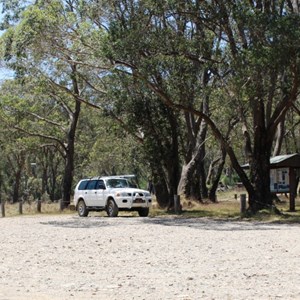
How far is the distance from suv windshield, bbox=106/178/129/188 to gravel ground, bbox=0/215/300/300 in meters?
10.2

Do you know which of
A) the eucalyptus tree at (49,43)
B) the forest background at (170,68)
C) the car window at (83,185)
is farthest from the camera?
the car window at (83,185)

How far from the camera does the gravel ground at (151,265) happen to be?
880 centimetres

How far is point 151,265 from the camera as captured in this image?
11609 millimetres

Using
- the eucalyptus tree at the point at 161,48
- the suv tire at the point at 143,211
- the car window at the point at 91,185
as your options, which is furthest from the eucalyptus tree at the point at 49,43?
the suv tire at the point at 143,211

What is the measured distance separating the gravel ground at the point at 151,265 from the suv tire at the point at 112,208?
364 inches

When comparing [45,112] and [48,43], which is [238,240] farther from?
[45,112]

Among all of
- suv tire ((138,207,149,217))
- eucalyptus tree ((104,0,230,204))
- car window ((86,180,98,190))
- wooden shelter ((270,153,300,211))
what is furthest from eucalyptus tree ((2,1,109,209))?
wooden shelter ((270,153,300,211))

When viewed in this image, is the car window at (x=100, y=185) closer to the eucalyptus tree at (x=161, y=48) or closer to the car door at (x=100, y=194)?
the car door at (x=100, y=194)

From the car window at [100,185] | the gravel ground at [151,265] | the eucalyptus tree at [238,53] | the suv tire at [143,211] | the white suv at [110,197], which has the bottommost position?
the gravel ground at [151,265]

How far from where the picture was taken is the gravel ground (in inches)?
347

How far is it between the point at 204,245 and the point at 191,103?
1263 centimetres

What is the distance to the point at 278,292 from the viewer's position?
8.58 metres

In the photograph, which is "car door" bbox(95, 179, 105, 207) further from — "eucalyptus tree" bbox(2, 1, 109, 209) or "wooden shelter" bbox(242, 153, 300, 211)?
"wooden shelter" bbox(242, 153, 300, 211)

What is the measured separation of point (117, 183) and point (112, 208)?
1.51 meters
